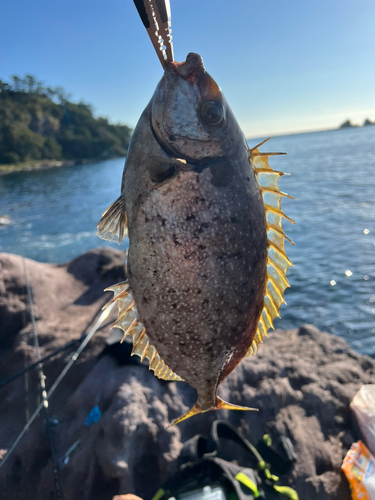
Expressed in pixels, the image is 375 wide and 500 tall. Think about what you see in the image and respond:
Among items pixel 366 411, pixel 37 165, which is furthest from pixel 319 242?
pixel 37 165

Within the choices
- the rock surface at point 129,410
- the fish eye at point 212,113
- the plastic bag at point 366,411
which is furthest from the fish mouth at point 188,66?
the plastic bag at point 366,411

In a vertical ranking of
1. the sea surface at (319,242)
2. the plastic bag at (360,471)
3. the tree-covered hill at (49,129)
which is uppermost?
the tree-covered hill at (49,129)

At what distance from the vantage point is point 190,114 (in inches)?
72.6

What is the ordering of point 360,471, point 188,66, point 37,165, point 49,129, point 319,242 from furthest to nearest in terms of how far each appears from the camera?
point 49,129
point 37,165
point 319,242
point 360,471
point 188,66

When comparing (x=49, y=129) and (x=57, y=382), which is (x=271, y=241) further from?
(x=49, y=129)

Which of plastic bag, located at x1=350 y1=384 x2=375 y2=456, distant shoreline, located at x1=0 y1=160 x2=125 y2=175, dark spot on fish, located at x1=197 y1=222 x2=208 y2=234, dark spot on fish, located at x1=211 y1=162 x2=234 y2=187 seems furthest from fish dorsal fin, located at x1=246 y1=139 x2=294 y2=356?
distant shoreline, located at x1=0 y1=160 x2=125 y2=175

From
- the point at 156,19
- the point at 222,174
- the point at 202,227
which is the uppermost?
the point at 156,19

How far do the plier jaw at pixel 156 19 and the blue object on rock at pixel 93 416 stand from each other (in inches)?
157

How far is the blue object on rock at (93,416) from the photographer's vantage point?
12.1ft

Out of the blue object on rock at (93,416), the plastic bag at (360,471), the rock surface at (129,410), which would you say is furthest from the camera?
the blue object on rock at (93,416)

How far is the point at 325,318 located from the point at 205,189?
784 cm

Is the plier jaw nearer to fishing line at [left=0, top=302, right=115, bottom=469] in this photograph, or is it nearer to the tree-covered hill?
fishing line at [left=0, top=302, right=115, bottom=469]

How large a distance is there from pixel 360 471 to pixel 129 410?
2.87 metres

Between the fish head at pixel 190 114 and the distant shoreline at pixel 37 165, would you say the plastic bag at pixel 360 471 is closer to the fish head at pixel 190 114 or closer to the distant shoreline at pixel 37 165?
the fish head at pixel 190 114
